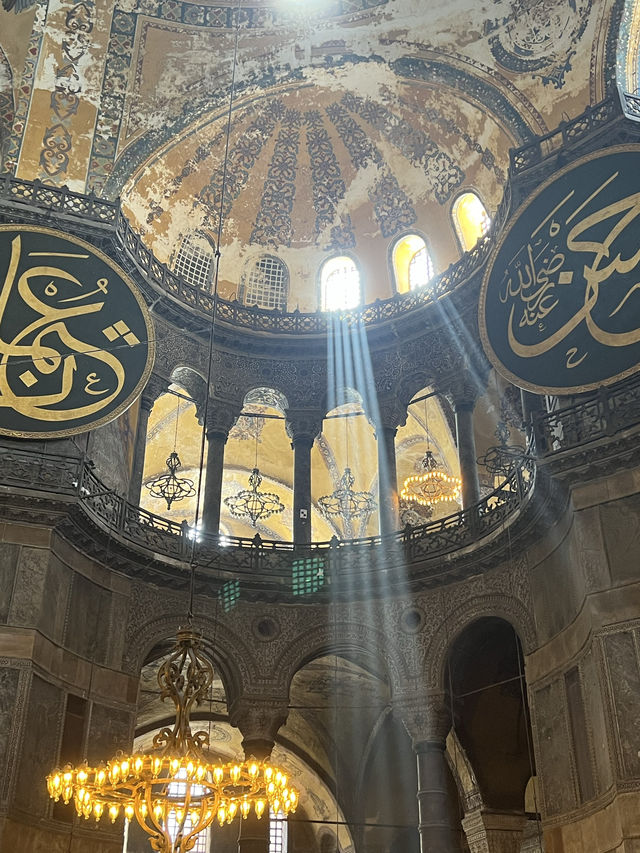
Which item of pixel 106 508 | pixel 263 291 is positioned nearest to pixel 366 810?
pixel 106 508

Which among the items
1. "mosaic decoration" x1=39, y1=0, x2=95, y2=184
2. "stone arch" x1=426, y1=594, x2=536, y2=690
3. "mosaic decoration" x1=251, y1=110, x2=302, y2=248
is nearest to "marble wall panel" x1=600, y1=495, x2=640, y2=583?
"stone arch" x1=426, y1=594, x2=536, y2=690

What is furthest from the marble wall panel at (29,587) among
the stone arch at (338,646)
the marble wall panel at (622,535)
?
the marble wall panel at (622,535)

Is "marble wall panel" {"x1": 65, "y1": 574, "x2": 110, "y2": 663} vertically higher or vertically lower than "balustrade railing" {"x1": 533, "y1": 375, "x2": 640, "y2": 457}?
lower

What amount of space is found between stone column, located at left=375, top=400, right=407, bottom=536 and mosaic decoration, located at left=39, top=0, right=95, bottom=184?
214 inches

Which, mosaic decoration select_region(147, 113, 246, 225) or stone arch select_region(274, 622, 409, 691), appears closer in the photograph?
stone arch select_region(274, 622, 409, 691)

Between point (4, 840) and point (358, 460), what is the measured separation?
29.7ft

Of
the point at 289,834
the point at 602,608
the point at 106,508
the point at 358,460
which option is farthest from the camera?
the point at 289,834

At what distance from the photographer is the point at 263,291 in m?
15.1

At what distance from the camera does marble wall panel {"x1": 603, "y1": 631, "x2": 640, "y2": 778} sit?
333 inches

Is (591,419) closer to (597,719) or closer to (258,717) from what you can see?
(597,719)

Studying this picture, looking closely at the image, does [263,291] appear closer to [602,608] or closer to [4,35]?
[4,35]

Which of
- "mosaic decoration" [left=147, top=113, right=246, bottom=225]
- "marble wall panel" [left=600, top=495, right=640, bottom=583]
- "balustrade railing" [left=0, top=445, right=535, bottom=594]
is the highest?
"mosaic decoration" [left=147, top=113, right=246, bottom=225]

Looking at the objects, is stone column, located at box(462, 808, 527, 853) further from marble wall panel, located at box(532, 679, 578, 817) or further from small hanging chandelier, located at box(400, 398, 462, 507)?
small hanging chandelier, located at box(400, 398, 462, 507)

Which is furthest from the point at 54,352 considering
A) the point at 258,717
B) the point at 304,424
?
the point at 258,717
